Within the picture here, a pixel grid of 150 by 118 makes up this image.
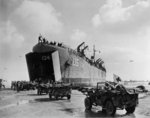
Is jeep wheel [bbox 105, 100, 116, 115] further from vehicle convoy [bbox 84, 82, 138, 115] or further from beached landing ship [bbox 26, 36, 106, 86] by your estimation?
beached landing ship [bbox 26, 36, 106, 86]

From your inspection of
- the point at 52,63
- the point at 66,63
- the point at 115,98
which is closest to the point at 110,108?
the point at 115,98

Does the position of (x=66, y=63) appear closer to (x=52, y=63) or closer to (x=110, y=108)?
(x=52, y=63)

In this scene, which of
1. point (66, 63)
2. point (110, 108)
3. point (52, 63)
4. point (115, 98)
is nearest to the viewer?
point (115, 98)

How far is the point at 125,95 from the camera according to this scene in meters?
12.2

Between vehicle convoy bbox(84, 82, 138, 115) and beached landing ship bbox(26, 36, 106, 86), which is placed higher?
beached landing ship bbox(26, 36, 106, 86)

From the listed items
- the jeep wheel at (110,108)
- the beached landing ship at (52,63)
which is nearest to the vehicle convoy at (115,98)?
the jeep wheel at (110,108)

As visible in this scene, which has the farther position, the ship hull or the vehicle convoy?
the ship hull

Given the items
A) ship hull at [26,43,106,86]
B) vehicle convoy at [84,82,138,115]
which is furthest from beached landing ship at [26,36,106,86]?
vehicle convoy at [84,82,138,115]

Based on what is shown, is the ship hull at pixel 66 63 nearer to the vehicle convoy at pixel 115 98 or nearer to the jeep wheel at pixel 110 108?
the vehicle convoy at pixel 115 98

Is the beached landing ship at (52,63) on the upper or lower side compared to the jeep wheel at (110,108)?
upper

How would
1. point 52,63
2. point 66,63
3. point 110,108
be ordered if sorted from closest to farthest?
point 110,108 < point 52,63 < point 66,63

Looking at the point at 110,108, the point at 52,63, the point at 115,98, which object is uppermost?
the point at 52,63

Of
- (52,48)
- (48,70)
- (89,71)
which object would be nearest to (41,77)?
(48,70)

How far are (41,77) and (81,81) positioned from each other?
9265 millimetres
